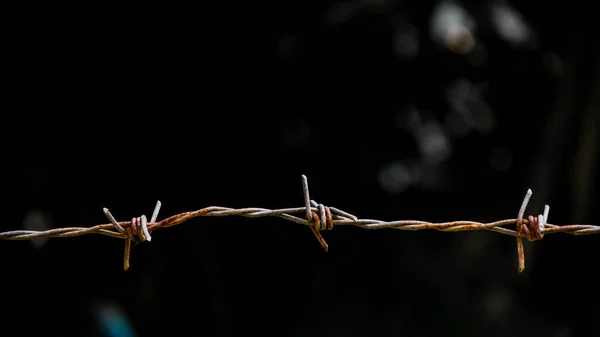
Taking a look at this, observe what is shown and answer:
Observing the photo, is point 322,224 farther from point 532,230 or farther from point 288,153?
point 288,153

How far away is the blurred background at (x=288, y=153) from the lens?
12.9 feet

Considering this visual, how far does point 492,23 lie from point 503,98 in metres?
0.59

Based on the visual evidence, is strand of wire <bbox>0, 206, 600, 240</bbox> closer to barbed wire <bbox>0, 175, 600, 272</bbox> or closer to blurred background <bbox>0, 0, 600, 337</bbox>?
barbed wire <bbox>0, 175, 600, 272</bbox>

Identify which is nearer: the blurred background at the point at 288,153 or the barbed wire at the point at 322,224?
the barbed wire at the point at 322,224

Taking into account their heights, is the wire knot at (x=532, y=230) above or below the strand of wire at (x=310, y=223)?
below

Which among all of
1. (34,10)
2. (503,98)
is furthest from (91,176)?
(503,98)

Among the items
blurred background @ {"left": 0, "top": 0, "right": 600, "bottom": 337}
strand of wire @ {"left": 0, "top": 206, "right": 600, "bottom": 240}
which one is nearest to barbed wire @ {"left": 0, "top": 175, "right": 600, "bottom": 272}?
strand of wire @ {"left": 0, "top": 206, "right": 600, "bottom": 240}

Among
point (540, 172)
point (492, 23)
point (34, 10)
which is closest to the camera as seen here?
point (34, 10)

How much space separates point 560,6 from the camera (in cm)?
425

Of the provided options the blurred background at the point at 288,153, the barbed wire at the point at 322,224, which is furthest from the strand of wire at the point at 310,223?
the blurred background at the point at 288,153

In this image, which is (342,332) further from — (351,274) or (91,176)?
(91,176)

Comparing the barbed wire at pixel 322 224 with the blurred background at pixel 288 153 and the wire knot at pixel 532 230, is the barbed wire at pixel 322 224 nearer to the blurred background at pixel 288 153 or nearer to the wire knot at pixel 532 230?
the wire knot at pixel 532 230

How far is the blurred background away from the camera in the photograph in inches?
155

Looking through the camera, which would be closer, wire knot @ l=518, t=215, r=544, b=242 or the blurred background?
wire knot @ l=518, t=215, r=544, b=242
